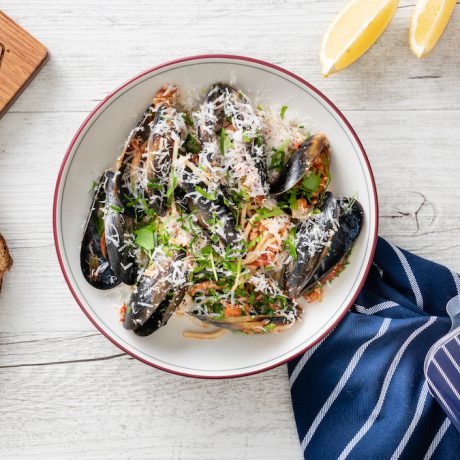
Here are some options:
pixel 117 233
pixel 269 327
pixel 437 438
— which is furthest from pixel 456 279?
pixel 117 233

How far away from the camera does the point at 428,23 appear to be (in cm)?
192

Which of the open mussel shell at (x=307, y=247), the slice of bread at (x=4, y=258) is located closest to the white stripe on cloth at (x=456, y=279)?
the open mussel shell at (x=307, y=247)

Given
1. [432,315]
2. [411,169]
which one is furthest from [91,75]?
[432,315]

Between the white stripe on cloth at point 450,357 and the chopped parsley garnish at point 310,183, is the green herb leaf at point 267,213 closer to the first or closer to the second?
the chopped parsley garnish at point 310,183

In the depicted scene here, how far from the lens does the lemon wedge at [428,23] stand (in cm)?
190

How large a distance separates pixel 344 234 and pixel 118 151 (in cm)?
76

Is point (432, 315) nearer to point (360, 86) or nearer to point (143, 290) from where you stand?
point (360, 86)

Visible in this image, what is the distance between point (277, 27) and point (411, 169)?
27.1 inches

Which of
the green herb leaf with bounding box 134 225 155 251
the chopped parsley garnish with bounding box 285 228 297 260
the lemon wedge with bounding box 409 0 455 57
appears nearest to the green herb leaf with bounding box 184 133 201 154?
the green herb leaf with bounding box 134 225 155 251

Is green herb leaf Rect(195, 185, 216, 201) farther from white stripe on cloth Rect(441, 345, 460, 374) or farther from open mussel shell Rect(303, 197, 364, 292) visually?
white stripe on cloth Rect(441, 345, 460, 374)

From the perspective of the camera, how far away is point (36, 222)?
202 cm

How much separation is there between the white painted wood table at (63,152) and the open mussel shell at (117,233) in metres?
0.35

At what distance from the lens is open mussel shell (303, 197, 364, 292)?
1776 mm

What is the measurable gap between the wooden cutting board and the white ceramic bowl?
0.39 m
